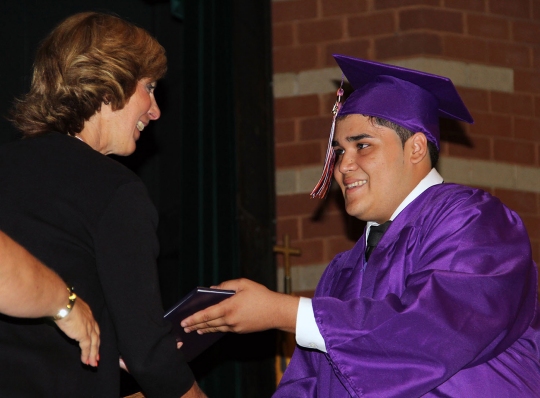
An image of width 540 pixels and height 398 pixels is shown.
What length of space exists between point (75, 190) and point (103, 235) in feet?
0.43

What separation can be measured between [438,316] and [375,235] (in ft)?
1.93

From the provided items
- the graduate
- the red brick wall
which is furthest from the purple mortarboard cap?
the red brick wall

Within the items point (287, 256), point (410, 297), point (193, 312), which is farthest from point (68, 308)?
point (287, 256)

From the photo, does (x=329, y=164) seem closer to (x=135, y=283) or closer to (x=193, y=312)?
(x=193, y=312)

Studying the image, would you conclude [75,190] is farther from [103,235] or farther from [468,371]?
[468,371]

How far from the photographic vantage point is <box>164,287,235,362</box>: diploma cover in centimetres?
264

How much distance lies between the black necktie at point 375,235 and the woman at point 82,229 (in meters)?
0.84

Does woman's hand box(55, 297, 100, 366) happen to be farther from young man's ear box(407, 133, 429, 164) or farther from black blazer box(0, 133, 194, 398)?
young man's ear box(407, 133, 429, 164)

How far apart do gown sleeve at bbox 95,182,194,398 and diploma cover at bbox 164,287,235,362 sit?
0.18 metres

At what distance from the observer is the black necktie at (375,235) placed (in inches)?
124

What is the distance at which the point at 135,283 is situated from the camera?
237cm

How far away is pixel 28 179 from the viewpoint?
2.37m

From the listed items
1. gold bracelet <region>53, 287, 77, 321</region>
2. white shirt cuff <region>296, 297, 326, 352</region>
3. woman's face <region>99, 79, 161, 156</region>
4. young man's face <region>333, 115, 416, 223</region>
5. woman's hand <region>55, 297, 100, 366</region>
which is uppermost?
woman's face <region>99, 79, 161, 156</region>

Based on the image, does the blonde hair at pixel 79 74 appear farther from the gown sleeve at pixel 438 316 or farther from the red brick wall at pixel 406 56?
the red brick wall at pixel 406 56
